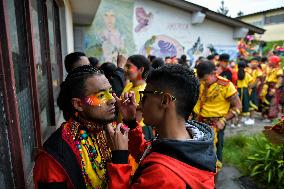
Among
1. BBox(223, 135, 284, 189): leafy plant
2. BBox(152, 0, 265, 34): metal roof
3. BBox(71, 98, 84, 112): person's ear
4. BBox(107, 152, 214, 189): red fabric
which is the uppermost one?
BBox(152, 0, 265, 34): metal roof

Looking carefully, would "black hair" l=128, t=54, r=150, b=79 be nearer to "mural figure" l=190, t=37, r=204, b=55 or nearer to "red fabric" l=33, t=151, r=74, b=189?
"red fabric" l=33, t=151, r=74, b=189

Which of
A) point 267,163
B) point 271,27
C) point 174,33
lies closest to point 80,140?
point 267,163

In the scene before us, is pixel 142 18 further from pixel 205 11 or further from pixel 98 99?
pixel 98 99

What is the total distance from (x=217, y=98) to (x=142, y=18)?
25.6 ft

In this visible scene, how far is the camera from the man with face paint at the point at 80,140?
1429 mm

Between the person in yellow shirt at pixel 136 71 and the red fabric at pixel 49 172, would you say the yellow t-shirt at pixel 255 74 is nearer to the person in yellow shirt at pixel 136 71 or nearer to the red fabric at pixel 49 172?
the person in yellow shirt at pixel 136 71

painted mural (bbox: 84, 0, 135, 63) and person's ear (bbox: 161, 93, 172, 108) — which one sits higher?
painted mural (bbox: 84, 0, 135, 63)

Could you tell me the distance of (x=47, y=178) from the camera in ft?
4.59

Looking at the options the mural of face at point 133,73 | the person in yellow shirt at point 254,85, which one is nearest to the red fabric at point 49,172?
the mural of face at point 133,73

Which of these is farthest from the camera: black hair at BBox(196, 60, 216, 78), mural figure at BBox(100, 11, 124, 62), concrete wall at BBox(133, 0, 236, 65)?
concrete wall at BBox(133, 0, 236, 65)

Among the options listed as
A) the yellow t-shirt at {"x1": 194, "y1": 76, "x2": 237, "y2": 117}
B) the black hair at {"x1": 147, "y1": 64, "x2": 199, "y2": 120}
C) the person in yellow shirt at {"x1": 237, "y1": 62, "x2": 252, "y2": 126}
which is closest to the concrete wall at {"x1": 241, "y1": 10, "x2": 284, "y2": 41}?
the person in yellow shirt at {"x1": 237, "y1": 62, "x2": 252, "y2": 126}

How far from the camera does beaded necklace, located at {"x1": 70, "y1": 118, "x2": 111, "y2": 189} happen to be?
1.56 m

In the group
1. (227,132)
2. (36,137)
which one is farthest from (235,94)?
(227,132)

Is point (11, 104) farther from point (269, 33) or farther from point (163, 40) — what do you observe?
point (269, 33)
